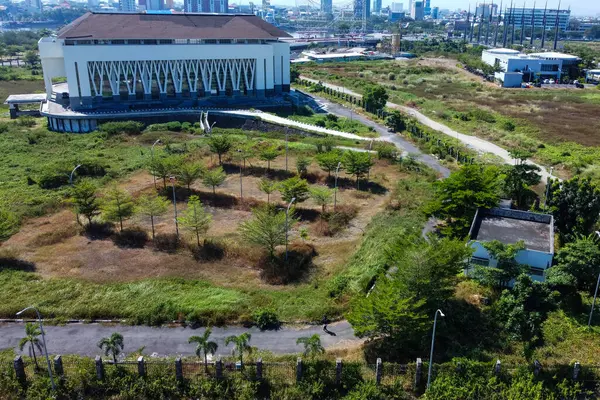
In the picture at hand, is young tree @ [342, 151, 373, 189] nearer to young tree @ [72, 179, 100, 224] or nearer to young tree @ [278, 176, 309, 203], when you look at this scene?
young tree @ [278, 176, 309, 203]

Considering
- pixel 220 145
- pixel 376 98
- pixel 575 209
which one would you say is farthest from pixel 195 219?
pixel 376 98

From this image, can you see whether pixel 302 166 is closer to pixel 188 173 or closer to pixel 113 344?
pixel 188 173

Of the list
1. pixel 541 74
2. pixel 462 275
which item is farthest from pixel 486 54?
pixel 462 275

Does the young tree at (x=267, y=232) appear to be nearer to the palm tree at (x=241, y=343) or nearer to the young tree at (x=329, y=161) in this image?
the palm tree at (x=241, y=343)

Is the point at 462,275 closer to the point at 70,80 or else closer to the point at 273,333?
the point at 273,333

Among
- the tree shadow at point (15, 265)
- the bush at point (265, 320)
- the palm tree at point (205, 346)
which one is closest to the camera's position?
the palm tree at point (205, 346)

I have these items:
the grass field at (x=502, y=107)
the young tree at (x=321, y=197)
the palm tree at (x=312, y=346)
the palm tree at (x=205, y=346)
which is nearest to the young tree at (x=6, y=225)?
the palm tree at (x=205, y=346)
